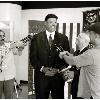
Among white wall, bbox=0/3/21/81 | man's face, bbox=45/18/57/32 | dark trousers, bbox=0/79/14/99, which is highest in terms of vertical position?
white wall, bbox=0/3/21/81

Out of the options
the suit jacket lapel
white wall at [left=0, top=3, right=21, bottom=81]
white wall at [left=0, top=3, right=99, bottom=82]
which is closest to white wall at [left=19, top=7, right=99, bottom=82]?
white wall at [left=0, top=3, right=99, bottom=82]

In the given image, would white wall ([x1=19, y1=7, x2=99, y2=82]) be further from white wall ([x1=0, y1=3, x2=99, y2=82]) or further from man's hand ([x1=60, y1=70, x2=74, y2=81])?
man's hand ([x1=60, y1=70, x2=74, y2=81])

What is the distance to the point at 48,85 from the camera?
283 centimetres

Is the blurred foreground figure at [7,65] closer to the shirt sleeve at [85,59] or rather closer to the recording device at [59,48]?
the recording device at [59,48]

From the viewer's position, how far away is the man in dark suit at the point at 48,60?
2805 millimetres

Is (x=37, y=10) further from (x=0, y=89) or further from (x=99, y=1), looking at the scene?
(x=0, y=89)

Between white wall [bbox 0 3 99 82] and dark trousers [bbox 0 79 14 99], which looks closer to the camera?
dark trousers [bbox 0 79 14 99]

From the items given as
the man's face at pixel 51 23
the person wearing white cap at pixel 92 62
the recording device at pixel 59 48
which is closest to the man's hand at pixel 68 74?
the recording device at pixel 59 48

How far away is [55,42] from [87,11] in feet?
13.1

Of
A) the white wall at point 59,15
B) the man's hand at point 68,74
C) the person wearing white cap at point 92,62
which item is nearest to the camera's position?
the person wearing white cap at point 92,62

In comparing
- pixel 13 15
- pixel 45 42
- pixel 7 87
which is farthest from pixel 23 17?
pixel 45 42

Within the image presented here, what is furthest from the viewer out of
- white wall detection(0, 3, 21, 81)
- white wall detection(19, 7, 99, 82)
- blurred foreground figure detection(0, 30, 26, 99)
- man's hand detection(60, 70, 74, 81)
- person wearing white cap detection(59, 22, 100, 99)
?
white wall detection(19, 7, 99, 82)

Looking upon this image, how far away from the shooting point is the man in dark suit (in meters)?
2.80

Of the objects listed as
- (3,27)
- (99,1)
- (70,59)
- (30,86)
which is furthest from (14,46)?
(99,1)
